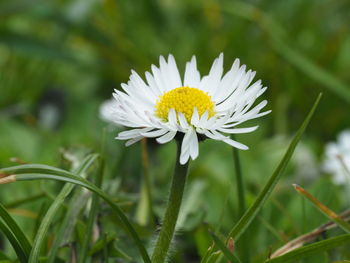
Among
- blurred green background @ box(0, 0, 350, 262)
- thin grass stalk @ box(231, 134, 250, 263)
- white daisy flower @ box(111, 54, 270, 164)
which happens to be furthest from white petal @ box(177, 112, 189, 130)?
blurred green background @ box(0, 0, 350, 262)

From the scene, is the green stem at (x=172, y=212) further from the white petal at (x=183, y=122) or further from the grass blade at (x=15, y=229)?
the grass blade at (x=15, y=229)

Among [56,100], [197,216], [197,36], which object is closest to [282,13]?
[197,36]

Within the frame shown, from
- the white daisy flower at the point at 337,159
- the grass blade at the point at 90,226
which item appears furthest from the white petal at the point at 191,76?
the white daisy flower at the point at 337,159

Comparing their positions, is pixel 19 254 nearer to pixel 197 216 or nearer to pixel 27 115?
pixel 197 216

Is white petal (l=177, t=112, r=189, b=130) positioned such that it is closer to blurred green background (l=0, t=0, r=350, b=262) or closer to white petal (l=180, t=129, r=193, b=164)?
white petal (l=180, t=129, r=193, b=164)

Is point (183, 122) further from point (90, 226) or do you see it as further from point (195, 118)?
point (90, 226)
